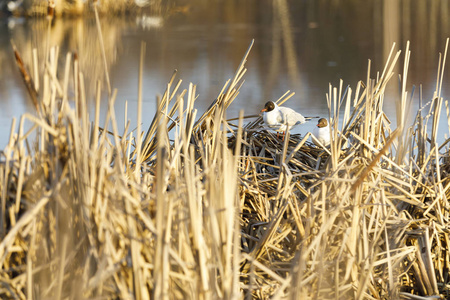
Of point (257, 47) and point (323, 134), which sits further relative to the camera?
point (257, 47)

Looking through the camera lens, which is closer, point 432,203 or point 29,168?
point 29,168

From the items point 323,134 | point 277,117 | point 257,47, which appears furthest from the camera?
point 257,47

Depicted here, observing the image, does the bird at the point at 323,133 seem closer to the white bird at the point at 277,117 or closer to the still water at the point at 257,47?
the white bird at the point at 277,117

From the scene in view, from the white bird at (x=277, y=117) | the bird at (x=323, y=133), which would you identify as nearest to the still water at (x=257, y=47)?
the white bird at (x=277, y=117)

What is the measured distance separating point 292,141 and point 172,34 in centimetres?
520

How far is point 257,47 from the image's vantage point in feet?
20.2

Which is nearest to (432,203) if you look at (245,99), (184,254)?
(184,254)

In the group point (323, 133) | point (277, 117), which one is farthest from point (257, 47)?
point (323, 133)

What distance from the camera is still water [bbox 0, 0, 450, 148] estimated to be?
169 inches

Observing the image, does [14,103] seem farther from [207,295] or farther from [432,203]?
[207,295]

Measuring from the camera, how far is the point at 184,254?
102 cm

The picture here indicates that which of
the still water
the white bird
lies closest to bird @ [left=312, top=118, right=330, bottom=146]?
the white bird

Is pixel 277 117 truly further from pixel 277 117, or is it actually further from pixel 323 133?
pixel 323 133

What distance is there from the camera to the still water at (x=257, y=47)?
Answer: 14.1ft
